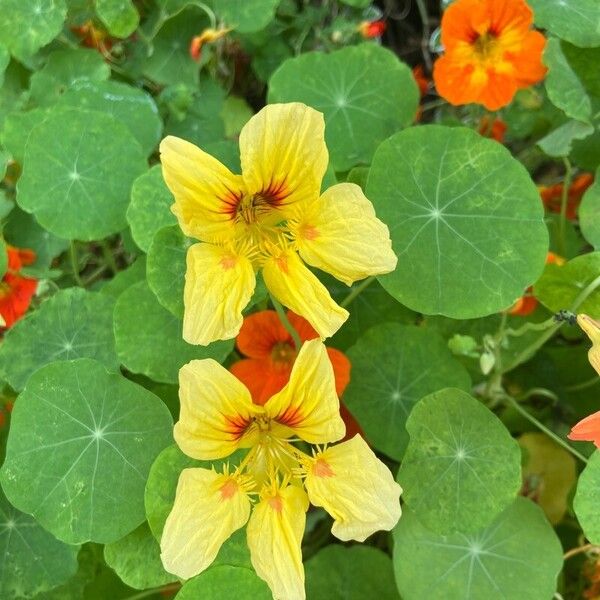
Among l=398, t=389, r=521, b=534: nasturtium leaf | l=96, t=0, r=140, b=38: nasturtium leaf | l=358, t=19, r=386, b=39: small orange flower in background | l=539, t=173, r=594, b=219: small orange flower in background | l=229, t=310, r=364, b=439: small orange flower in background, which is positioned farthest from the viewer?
l=358, t=19, r=386, b=39: small orange flower in background

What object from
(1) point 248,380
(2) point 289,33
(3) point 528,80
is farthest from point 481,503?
(2) point 289,33

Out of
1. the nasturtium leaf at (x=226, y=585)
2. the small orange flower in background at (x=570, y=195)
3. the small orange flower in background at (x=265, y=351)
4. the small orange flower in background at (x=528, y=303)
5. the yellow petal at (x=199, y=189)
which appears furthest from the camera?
the small orange flower in background at (x=570, y=195)

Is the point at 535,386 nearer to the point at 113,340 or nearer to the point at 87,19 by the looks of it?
the point at 113,340

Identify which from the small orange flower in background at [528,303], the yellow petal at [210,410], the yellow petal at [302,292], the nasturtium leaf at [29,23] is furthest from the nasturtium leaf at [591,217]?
the nasturtium leaf at [29,23]

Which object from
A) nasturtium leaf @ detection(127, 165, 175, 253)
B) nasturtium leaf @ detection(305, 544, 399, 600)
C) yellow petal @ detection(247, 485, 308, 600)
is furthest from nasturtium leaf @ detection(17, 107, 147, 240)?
nasturtium leaf @ detection(305, 544, 399, 600)

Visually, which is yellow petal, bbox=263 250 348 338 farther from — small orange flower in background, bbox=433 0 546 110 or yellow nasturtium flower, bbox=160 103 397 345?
small orange flower in background, bbox=433 0 546 110

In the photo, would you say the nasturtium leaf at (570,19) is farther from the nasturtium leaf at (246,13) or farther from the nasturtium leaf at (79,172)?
the nasturtium leaf at (79,172)
